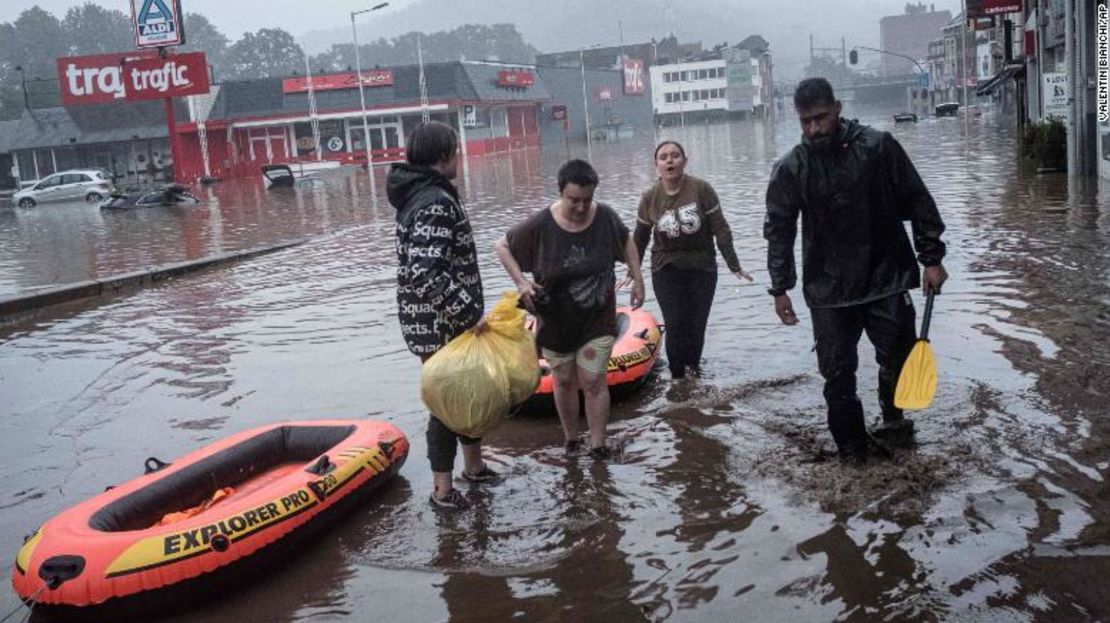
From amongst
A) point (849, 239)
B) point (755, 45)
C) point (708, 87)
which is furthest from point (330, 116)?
point (755, 45)

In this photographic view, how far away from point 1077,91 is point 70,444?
59.0 ft

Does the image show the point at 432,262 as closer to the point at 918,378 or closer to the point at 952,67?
the point at 918,378

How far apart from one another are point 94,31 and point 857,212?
449 feet

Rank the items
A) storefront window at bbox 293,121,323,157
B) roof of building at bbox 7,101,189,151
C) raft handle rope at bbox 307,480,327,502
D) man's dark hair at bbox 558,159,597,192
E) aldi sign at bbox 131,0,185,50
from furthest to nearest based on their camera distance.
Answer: storefront window at bbox 293,121,323,157, roof of building at bbox 7,101,189,151, aldi sign at bbox 131,0,185,50, man's dark hair at bbox 558,159,597,192, raft handle rope at bbox 307,480,327,502

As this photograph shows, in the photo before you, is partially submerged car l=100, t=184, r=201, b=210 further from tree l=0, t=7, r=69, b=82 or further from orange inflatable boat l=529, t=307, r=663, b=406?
tree l=0, t=7, r=69, b=82

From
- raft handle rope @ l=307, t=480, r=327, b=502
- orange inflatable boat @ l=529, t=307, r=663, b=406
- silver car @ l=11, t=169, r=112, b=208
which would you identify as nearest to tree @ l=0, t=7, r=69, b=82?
silver car @ l=11, t=169, r=112, b=208

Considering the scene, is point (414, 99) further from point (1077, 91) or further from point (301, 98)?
point (1077, 91)

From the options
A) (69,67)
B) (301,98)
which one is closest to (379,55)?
(301,98)

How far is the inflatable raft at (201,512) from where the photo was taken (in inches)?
169

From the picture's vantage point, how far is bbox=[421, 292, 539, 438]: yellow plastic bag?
4977 millimetres

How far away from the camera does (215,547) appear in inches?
175

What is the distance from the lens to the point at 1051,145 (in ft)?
69.5

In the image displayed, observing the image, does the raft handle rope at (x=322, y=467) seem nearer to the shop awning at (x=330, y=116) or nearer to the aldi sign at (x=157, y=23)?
the aldi sign at (x=157, y=23)

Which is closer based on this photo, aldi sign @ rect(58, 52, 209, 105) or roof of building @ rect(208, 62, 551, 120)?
aldi sign @ rect(58, 52, 209, 105)
